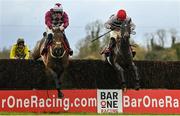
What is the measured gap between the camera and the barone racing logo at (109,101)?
18703 millimetres

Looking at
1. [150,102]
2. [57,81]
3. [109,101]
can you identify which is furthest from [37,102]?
[150,102]

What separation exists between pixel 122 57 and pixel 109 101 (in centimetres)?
172

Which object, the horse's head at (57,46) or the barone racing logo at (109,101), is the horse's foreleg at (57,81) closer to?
the horse's head at (57,46)

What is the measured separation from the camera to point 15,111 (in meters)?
18.1

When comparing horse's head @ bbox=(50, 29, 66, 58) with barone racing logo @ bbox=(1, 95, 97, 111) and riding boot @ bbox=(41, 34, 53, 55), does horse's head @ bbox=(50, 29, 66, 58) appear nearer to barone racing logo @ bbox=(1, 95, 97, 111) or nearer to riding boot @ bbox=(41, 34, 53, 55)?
riding boot @ bbox=(41, 34, 53, 55)

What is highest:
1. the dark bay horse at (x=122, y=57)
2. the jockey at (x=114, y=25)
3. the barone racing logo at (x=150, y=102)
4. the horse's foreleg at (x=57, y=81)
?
the jockey at (x=114, y=25)

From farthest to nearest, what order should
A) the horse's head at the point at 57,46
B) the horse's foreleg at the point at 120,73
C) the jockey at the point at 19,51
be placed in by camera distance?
1. the jockey at the point at 19,51
2. the horse's foreleg at the point at 120,73
3. the horse's head at the point at 57,46

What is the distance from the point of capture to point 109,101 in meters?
18.8

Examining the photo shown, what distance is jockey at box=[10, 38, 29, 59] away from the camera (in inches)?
851

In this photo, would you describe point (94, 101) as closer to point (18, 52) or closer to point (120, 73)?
point (120, 73)

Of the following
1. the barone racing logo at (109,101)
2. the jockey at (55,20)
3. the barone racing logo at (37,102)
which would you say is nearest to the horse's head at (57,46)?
the jockey at (55,20)

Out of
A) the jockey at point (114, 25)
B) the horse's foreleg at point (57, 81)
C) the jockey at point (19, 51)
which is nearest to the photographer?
the horse's foreleg at point (57, 81)

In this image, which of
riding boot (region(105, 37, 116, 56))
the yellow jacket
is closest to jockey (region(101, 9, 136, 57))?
riding boot (region(105, 37, 116, 56))

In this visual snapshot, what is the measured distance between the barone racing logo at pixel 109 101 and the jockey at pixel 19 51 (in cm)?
436
